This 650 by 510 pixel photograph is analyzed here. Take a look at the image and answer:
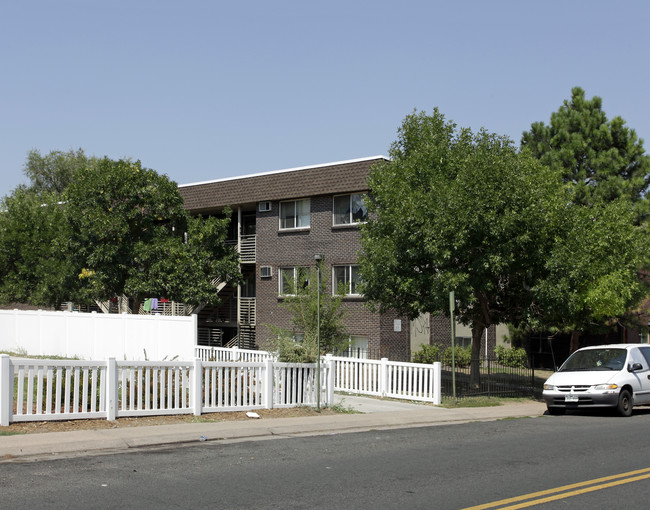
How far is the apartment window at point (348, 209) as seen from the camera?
30.7 meters

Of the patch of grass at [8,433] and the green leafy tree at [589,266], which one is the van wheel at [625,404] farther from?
the patch of grass at [8,433]

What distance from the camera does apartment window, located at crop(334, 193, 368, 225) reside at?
101ft

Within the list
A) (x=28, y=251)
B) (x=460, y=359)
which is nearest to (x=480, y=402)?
(x=460, y=359)

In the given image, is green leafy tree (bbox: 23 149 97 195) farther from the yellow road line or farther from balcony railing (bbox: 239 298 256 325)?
the yellow road line

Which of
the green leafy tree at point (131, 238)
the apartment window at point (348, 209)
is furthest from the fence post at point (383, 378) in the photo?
the green leafy tree at point (131, 238)

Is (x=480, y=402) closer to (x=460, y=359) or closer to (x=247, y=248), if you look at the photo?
(x=460, y=359)

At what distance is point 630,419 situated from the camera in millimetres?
16156

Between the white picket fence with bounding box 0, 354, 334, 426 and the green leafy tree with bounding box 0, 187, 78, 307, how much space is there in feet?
69.8

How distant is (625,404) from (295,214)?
745 inches

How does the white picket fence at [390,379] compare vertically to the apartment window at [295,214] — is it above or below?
below

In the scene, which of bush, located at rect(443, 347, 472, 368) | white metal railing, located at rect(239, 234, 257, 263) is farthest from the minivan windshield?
white metal railing, located at rect(239, 234, 257, 263)

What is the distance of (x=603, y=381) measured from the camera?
16609 mm

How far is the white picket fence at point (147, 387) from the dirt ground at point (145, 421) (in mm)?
99

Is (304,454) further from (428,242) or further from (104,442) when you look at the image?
(428,242)
